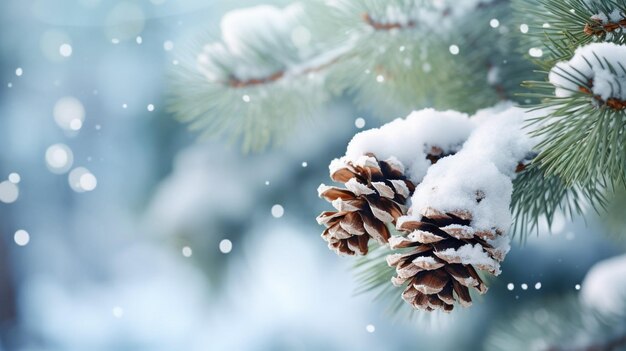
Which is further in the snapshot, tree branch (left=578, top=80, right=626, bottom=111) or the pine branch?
the pine branch

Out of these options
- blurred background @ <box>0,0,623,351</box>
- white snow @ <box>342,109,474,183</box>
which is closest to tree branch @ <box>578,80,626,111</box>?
white snow @ <box>342,109,474,183</box>

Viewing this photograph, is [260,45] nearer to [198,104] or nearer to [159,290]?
[198,104]

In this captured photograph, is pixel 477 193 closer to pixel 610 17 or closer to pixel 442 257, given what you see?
pixel 442 257

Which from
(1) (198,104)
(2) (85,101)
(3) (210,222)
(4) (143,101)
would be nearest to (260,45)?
(1) (198,104)

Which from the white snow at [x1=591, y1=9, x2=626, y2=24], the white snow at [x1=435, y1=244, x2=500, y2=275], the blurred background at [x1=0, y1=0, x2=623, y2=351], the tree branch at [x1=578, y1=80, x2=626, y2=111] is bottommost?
the white snow at [x1=435, y1=244, x2=500, y2=275]

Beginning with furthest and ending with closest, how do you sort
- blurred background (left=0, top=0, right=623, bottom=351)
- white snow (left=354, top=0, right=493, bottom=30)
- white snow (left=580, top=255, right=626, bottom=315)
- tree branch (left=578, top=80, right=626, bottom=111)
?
blurred background (left=0, top=0, right=623, bottom=351), white snow (left=580, top=255, right=626, bottom=315), white snow (left=354, top=0, right=493, bottom=30), tree branch (left=578, top=80, right=626, bottom=111)

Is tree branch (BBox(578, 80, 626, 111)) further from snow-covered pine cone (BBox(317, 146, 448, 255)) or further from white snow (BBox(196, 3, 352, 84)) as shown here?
white snow (BBox(196, 3, 352, 84))

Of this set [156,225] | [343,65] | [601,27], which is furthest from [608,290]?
[156,225]
